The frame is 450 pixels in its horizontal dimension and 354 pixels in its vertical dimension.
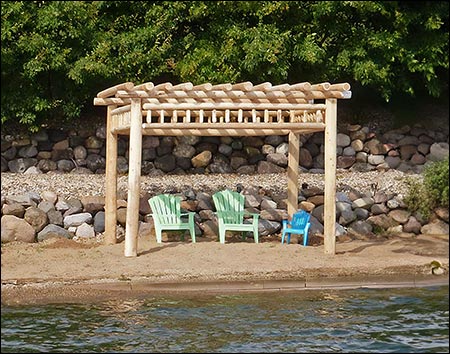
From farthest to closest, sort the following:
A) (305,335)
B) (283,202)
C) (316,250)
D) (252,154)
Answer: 1. (252,154)
2. (283,202)
3. (316,250)
4. (305,335)

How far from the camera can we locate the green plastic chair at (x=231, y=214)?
48.0 feet

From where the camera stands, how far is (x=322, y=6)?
1830 centimetres

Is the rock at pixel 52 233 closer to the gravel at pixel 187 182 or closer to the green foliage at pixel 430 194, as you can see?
the gravel at pixel 187 182

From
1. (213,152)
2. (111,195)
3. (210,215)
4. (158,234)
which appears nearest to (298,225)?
(210,215)

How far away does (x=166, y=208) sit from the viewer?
1471cm

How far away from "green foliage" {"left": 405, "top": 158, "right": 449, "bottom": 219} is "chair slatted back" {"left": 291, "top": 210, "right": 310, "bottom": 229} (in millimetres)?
2586

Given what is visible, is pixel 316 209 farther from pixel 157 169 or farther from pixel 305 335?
pixel 305 335

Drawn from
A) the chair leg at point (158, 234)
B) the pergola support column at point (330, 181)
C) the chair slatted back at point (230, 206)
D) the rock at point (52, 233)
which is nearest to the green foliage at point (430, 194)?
the chair slatted back at point (230, 206)

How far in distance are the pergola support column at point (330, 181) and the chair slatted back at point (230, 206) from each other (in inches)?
65.8

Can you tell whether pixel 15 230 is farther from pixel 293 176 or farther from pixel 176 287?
pixel 293 176

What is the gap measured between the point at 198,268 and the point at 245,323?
2.57 metres

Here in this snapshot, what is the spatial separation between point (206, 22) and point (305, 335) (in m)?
10.3

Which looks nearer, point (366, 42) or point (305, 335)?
point (305, 335)

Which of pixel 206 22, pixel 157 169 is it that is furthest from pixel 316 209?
pixel 206 22
